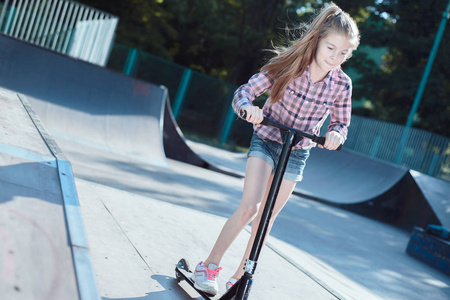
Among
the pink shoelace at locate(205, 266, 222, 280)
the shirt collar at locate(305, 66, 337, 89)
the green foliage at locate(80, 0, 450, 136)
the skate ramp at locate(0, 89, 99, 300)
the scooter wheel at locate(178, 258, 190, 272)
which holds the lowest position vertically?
the scooter wheel at locate(178, 258, 190, 272)

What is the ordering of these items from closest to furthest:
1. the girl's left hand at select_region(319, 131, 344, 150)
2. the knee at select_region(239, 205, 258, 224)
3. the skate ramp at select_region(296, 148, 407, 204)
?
the girl's left hand at select_region(319, 131, 344, 150) < the knee at select_region(239, 205, 258, 224) < the skate ramp at select_region(296, 148, 407, 204)

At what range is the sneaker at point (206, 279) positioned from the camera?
3072 mm

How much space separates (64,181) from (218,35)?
2821 cm

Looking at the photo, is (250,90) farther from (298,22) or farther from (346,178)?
(298,22)

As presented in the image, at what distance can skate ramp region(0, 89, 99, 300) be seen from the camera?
6.48 feet

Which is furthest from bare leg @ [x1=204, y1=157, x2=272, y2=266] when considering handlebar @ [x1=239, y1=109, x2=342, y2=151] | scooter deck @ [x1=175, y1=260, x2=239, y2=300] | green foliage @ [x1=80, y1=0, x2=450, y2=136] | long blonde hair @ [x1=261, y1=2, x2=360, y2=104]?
green foliage @ [x1=80, y1=0, x2=450, y2=136]

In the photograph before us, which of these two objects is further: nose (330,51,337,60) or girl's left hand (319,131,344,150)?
nose (330,51,337,60)

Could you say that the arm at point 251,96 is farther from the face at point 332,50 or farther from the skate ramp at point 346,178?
the skate ramp at point 346,178

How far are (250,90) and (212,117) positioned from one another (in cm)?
1748

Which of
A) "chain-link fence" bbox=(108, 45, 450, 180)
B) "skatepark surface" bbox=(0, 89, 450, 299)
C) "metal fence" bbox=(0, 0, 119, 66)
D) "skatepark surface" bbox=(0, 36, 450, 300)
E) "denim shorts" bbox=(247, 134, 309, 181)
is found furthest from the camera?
"chain-link fence" bbox=(108, 45, 450, 180)

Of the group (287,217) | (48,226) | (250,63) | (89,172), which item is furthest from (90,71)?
(250,63)

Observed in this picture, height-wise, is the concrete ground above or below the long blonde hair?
below

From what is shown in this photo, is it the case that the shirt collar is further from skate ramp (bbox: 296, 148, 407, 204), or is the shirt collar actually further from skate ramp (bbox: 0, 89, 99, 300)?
skate ramp (bbox: 296, 148, 407, 204)

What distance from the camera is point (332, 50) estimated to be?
313 cm
